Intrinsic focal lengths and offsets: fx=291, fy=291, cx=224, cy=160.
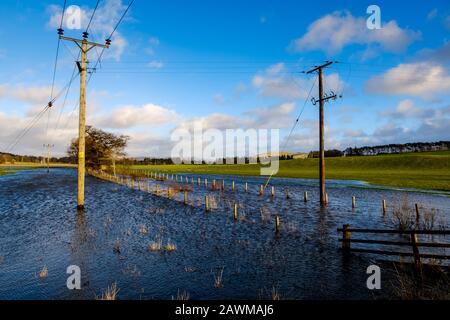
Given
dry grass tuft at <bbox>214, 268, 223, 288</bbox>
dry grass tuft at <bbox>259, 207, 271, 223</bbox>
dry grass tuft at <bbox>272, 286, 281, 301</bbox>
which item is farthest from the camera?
dry grass tuft at <bbox>259, 207, 271, 223</bbox>

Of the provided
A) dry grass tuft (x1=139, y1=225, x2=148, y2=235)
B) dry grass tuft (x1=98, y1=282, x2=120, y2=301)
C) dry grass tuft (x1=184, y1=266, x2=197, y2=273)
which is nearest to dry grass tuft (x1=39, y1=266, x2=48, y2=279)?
dry grass tuft (x1=98, y1=282, x2=120, y2=301)

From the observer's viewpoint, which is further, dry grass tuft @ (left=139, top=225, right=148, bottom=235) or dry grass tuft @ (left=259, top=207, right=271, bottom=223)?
dry grass tuft @ (left=259, top=207, right=271, bottom=223)

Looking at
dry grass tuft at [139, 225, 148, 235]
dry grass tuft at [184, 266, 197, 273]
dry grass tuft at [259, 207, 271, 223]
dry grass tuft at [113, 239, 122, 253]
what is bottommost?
dry grass tuft at [259, 207, 271, 223]

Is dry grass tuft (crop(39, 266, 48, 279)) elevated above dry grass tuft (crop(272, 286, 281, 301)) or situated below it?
above

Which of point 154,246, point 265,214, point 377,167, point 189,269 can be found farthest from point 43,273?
point 377,167

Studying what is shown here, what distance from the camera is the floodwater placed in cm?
947

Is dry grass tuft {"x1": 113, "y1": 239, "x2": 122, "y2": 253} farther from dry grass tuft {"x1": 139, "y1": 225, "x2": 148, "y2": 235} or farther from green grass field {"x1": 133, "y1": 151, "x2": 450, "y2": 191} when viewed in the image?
green grass field {"x1": 133, "y1": 151, "x2": 450, "y2": 191}

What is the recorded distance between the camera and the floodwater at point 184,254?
9.47 metres

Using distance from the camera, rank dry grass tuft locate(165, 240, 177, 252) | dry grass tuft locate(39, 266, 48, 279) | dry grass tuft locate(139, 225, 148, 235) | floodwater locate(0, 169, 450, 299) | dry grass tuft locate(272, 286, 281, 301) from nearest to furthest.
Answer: dry grass tuft locate(272, 286, 281, 301), floodwater locate(0, 169, 450, 299), dry grass tuft locate(39, 266, 48, 279), dry grass tuft locate(165, 240, 177, 252), dry grass tuft locate(139, 225, 148, 235)

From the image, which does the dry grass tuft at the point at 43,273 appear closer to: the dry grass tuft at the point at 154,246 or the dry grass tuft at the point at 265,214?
the dry grass tuft at the point at 154,246

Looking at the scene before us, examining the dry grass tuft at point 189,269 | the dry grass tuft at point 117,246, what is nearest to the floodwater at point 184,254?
the dry grass tuft at point 189,269

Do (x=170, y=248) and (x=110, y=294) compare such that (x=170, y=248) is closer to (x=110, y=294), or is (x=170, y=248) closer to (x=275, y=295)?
(x=110, y=294)
